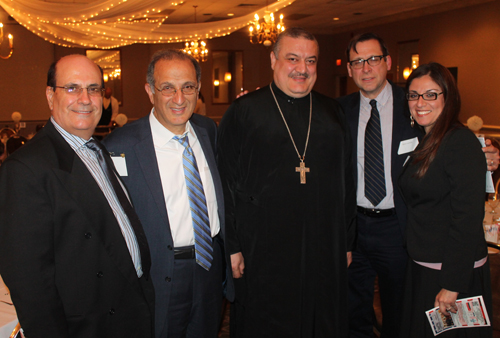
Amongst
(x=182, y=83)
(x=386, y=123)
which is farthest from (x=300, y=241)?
(x=182, y=83)

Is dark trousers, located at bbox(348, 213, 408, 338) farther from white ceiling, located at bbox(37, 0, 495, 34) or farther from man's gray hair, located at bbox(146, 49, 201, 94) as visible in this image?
white ceiling, located at bbox(37, 0, 495, 34)

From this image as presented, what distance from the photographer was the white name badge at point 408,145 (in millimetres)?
2320

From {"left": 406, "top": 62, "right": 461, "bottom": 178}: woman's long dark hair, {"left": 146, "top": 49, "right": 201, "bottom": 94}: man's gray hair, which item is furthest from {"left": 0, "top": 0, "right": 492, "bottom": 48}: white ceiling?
{"left": 406, "top": 62, "right": 461, "bottom": 178}: woman's long dark hair

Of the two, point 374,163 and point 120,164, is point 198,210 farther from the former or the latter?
point 374,163

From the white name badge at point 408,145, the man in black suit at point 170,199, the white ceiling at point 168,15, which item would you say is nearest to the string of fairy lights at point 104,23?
the white ceiling at point 168,15

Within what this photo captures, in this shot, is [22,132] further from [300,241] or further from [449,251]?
[449,251]

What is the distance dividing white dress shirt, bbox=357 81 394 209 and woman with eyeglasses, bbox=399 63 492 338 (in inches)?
12.7

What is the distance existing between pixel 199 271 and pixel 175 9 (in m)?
9.38

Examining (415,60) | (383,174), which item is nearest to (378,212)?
(383,174)

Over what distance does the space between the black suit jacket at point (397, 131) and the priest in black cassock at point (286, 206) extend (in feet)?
0.79

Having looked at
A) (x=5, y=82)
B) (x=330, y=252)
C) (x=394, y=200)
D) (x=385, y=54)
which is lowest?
(x=330, y=252)

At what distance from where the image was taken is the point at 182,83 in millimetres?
1899

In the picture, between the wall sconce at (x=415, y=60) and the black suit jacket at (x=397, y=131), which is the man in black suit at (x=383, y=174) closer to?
the black suit jacket at (x=397, y=131)

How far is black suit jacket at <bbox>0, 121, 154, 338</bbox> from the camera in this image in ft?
4.20
